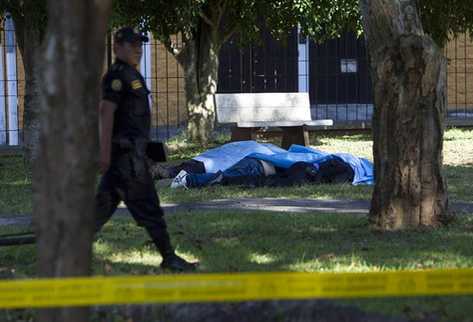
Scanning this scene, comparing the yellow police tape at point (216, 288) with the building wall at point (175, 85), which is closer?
the yellow police tape at point (216, 288)

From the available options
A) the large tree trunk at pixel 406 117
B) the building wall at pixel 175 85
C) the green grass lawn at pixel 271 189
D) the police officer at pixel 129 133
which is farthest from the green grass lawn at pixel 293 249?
the building wall at pixel 175 85

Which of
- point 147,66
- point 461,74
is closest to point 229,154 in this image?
point 147,66

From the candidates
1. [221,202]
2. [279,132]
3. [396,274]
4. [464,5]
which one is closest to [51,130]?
[396,274]

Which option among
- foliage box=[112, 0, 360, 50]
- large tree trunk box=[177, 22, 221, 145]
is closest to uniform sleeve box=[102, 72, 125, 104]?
foliage box=[112, 0, 360, 50]

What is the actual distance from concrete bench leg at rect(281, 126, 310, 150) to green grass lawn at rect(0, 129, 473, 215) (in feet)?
1.59

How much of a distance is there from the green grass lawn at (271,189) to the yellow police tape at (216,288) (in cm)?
614

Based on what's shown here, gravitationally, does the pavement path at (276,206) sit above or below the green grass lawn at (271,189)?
below

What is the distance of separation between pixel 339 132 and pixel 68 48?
1632cm

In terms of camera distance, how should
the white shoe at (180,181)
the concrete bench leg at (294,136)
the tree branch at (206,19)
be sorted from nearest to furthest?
the white shoe at (180,181) < the concrete bench leg at (294,136) < the tree branch at (206,19)

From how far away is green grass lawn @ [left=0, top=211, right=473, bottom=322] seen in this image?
661 centimetres

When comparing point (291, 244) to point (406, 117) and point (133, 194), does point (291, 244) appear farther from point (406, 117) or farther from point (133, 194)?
point (133, 194)

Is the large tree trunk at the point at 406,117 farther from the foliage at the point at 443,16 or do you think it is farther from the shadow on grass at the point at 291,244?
the foliage at the point at 443,16

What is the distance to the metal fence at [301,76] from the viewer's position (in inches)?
902

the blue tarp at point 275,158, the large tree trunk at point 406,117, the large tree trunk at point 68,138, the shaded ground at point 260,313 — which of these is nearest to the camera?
the large tree trunk at point 68,138
